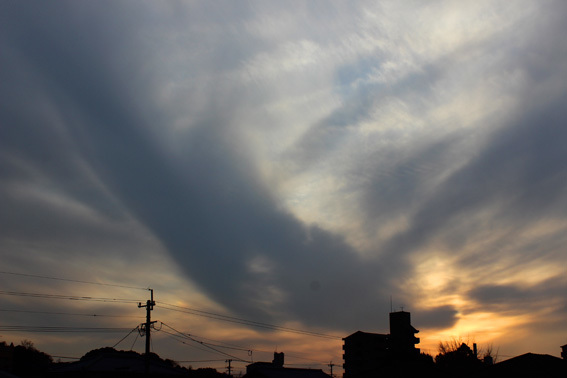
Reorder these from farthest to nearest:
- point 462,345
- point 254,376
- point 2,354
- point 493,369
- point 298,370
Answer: point 2,354
point 462,345
point 298,370
point 254,376
point 493,369

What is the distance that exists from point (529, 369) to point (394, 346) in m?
17.5

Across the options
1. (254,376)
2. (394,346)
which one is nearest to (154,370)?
(254,376)

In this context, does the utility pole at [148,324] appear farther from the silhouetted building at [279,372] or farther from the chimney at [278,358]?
the chimney at [278,358]

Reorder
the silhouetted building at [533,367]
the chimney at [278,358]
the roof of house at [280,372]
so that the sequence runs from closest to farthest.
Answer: the silhouetted building at [533,367] → the roof of house at [280,372] → the chimney at [278,358]

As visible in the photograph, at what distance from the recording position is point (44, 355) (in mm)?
134125

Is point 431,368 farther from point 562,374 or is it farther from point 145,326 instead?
Answer: point 145,326

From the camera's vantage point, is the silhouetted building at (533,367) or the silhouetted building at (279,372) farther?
the silhouetted building at (279,372)

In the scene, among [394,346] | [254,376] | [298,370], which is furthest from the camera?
[298,370]

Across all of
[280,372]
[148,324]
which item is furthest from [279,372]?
[148,324]

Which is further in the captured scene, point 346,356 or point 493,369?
point 346,356

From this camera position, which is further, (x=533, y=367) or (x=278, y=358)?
(x=278, y=358)

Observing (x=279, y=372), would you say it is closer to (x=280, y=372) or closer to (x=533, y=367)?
(x=280, y=372)

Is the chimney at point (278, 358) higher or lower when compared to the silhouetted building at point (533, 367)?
lower

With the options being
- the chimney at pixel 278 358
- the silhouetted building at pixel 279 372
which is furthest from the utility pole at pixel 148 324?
the chimney at pixel 278 358
